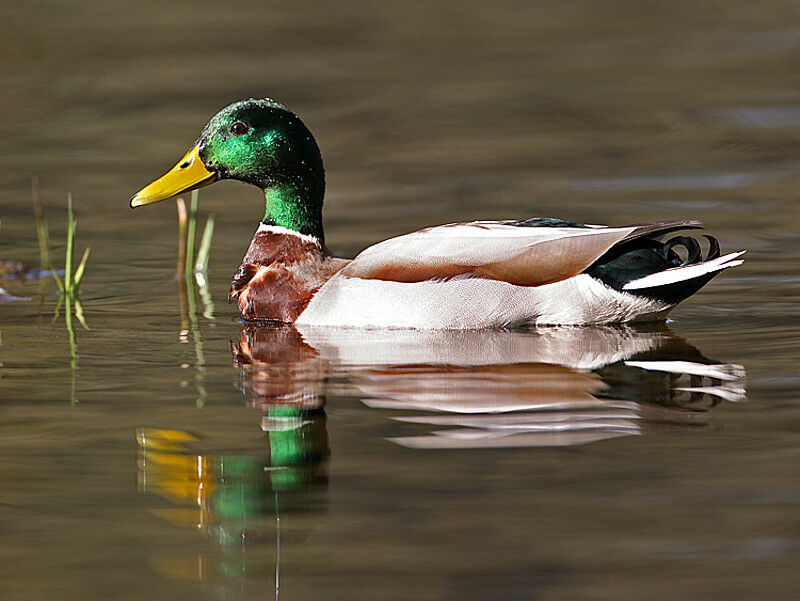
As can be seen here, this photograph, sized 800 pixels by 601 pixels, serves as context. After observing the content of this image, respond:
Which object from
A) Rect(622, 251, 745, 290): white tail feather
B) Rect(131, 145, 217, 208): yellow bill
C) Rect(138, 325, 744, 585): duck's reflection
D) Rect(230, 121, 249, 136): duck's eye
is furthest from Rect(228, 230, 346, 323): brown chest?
Rect(622, 251, 745, 290): white tail feather

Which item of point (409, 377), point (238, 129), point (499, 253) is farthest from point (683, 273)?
point (238, 129)

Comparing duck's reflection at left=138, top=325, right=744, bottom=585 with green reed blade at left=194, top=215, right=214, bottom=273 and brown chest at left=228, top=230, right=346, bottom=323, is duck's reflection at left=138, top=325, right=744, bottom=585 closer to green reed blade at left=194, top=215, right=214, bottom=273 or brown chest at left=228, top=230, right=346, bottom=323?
brown chest at left=228, top=230, right=346, bottom=323

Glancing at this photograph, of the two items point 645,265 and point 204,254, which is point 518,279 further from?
point 204,254

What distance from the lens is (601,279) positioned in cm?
831

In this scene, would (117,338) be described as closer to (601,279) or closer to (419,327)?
(419,327)

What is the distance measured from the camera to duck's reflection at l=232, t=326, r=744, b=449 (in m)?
6.03

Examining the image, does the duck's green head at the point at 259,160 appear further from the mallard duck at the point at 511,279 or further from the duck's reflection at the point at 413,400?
the duck's reflection at the point at 413,400

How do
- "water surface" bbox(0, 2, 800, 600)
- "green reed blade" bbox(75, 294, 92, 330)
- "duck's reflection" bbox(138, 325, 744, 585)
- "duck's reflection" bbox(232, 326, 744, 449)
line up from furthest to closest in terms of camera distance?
1. "green reed blade" bbox(75, 294, 92, 330)
2. "duck's reflection" bbox(232, 326, 744, 449)
3. "duck's reflection" bbox(138, 325, 744, 585)
4. "water surface" bbox(0, 2, 800, 600)

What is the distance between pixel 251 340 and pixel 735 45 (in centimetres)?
1088

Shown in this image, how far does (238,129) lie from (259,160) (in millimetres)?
216

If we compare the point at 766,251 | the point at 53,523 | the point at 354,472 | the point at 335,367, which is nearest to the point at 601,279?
the point at 335,367

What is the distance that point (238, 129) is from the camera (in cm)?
922

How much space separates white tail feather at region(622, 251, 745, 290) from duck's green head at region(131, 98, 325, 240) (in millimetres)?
2104

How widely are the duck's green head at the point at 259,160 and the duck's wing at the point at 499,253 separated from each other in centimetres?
105
